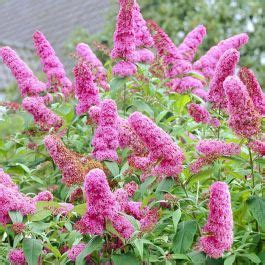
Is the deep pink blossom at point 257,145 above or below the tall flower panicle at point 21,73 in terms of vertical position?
below

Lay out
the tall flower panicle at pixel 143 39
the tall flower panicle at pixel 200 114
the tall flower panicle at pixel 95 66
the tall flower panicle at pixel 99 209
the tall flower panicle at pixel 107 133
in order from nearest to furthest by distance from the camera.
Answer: the tall flower panicle at pixel 99 209 → the tall flower panicle at pixel 107 133 → the tall flower panicle at pixel 200 114 → the tall flower panicle at pixel 143 39 → the tall flower panicle at pixel 95 66

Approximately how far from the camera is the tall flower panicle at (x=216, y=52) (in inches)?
150

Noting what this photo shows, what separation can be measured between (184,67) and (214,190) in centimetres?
183

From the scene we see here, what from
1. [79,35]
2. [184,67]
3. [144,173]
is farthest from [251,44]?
[144,173]

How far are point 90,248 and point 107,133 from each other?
25.5 inches

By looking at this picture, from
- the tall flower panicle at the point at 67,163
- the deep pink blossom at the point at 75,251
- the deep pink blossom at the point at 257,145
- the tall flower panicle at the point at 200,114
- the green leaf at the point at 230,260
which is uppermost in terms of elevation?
the tall flower panicle at the point at 67,163

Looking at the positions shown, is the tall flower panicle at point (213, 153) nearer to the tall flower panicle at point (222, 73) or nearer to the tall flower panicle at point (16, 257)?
the tall flower panicle at point (222, 73)

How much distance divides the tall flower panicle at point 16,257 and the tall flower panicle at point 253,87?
38.3 inches

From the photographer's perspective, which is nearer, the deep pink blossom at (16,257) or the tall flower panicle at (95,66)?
the deep pink blossom at (16,257)

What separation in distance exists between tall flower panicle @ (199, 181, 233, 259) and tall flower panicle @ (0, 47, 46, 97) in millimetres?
1689

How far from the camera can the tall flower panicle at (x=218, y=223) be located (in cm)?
218

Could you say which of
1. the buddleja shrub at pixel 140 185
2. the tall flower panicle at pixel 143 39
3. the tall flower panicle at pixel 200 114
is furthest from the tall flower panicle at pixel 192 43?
the tall flower panicle at pixel 200 114

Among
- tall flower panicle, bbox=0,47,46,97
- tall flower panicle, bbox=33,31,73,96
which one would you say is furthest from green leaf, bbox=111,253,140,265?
tall flower panicle, bbox=33,31,73,96

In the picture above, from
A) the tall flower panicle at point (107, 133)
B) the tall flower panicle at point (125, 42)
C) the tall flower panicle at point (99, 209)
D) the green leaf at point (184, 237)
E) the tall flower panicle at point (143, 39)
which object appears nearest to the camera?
the tall flower panicle at point (99, 209)
